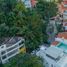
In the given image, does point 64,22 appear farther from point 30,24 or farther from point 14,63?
point 14,63

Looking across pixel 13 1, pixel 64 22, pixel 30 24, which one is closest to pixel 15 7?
pixel 13 1

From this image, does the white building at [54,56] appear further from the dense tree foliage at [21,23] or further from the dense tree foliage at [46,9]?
the dense tree foliage at [46,9]

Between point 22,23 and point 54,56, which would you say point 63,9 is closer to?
point 22,23

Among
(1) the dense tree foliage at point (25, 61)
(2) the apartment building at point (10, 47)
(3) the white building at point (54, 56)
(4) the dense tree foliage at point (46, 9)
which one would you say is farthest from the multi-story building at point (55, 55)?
(4) the dense tree foliage at point (46, 9)

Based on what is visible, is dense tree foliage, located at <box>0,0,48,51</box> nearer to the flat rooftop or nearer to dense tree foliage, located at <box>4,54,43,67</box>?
the flat rooftop

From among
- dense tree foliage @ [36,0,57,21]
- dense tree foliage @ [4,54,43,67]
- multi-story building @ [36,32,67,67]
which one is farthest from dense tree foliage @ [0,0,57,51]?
dense tree foliage @ [4,54,43,67]

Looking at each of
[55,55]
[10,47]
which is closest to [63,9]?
[55,55]

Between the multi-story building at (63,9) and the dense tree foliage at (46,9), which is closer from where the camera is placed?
the dense tree foliage at (46,9)
